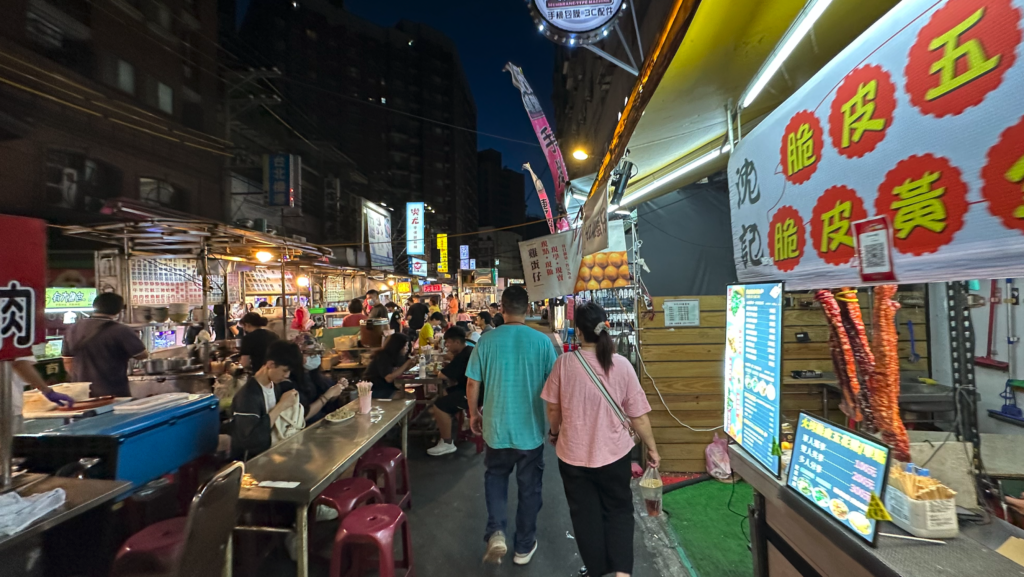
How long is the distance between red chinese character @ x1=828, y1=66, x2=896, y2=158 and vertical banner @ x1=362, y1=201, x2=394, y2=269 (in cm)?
1961

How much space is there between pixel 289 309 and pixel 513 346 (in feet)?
36.5

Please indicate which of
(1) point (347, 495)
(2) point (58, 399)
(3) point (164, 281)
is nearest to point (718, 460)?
(1) point (347, 495)

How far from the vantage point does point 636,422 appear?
2.93 m

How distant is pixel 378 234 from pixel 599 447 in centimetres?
2127

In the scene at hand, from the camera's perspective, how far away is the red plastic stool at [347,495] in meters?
3.09

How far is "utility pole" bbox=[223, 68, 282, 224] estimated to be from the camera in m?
14.7

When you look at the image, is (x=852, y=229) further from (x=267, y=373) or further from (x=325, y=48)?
(x=325, y=48)

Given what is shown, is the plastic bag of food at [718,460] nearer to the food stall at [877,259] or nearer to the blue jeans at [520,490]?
the food stall at [877,259]

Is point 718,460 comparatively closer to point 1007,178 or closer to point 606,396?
point 606,396

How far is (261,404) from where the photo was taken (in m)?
3.39

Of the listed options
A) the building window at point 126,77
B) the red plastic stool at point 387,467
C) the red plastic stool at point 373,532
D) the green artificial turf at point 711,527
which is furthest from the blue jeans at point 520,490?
the building window at point 126,77

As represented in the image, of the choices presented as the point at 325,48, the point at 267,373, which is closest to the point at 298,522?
the point at 267,373

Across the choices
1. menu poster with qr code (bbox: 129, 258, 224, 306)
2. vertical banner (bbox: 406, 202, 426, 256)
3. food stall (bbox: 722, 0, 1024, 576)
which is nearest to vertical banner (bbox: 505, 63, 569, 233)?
food stall (bbox: 722, 0, 1024, 576)

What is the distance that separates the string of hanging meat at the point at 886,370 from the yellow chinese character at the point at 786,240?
0.48 metres
